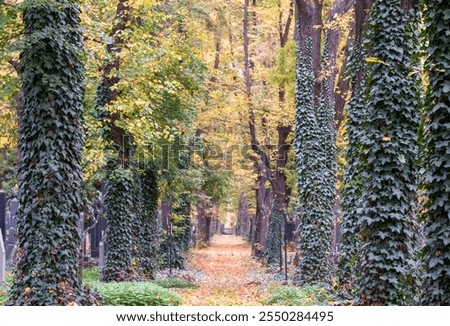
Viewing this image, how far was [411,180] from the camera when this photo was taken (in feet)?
34.4

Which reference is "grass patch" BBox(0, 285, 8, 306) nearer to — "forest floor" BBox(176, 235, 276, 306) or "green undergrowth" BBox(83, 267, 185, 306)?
"green undergrowth" BBox(83, 267, 185, 306)

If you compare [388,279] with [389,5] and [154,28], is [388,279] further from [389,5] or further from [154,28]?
[154,28]

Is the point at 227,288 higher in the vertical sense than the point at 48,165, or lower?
lower

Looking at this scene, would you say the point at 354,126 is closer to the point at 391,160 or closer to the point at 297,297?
the point at 391,160

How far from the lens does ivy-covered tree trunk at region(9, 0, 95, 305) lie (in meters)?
10.8

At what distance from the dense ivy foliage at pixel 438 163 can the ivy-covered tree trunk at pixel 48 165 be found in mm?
5826

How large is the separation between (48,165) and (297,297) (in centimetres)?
804

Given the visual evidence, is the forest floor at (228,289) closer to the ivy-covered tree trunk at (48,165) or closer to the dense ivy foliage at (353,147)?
the dense ivy foliage at (353,147)

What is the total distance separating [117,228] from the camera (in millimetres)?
18250

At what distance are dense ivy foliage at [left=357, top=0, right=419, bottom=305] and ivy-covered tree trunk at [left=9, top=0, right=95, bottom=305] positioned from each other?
492cm

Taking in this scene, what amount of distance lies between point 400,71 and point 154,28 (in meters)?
10.5

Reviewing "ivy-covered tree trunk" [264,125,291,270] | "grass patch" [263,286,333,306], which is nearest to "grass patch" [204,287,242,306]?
"grass patch" [263,286,333,306]

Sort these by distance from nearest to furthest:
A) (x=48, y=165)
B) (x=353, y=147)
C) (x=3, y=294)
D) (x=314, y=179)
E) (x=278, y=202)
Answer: (x=48, y=165)
(x=353, y=147)
(x=3, y=294)
(x=314, y=179)
(x=278, y=202)

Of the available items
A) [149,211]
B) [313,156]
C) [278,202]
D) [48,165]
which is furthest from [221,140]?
[48,165]
